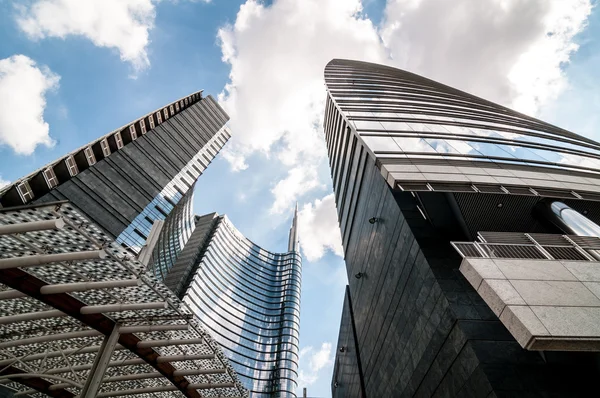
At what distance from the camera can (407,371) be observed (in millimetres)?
10984

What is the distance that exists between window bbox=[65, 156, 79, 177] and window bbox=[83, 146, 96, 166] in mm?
1850

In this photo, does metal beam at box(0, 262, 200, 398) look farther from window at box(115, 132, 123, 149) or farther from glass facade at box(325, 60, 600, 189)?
window at box(115, 132, 123, 149)

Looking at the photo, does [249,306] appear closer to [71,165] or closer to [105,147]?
[105,147]

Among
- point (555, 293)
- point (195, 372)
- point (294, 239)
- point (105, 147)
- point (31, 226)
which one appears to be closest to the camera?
point (555, 293)

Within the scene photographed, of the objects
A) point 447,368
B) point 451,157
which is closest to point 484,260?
point 447,368

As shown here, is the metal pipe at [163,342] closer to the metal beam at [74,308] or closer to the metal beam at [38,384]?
the metal beam at [74,308]

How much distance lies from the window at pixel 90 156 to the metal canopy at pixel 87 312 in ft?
82.4

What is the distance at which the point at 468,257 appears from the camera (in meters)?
7.34

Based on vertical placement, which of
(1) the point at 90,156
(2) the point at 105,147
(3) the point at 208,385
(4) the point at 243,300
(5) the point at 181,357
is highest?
(4) the point at 243,300

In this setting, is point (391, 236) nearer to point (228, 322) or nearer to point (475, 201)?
point (475, 201)

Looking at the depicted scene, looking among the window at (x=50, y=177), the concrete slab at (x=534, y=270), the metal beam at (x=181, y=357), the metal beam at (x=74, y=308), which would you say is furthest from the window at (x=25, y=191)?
the concrete slab at (x=534, y=270)

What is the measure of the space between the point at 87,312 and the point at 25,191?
23900 millimetres

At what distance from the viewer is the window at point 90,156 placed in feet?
114

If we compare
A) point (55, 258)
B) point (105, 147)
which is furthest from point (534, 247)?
point (105, 147)
